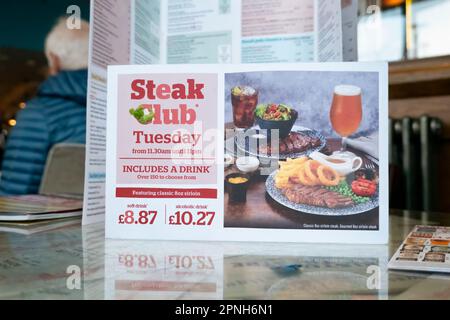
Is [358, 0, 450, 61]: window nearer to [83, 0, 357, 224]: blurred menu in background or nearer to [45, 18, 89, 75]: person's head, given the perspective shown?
[45, 18, 89, 75]: person's head

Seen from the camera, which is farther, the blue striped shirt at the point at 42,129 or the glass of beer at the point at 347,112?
the blue striped shirt at the point at 42,129

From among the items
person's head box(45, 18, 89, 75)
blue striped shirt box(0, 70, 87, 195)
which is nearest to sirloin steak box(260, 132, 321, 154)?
blue striped shirt box(0, 70, 87, 195)

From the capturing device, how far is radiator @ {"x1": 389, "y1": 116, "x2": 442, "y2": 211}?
2578 millimetres

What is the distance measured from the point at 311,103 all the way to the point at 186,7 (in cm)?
47

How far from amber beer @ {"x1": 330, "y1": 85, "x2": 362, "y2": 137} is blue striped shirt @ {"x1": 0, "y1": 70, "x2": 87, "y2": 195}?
1908mm

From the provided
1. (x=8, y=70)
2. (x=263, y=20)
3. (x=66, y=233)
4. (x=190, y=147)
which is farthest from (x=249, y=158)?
(x=8, y=70)

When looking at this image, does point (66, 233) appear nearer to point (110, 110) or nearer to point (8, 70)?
point (110, 110)

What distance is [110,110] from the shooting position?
733 millimetres

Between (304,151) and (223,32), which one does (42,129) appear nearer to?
(223,32)

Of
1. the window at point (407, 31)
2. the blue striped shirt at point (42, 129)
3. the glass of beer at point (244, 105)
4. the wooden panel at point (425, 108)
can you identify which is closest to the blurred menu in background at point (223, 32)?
the glass of beer at point (244, 105)

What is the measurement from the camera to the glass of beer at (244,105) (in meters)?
0.69

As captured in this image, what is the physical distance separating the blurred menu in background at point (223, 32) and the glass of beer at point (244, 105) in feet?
0.96

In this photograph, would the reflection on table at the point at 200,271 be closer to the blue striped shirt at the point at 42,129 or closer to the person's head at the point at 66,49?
the blue striped shirt at the point at 42,129

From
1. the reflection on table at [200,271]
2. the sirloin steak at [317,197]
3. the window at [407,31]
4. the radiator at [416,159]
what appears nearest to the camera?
the reflection on table at [200,271]
